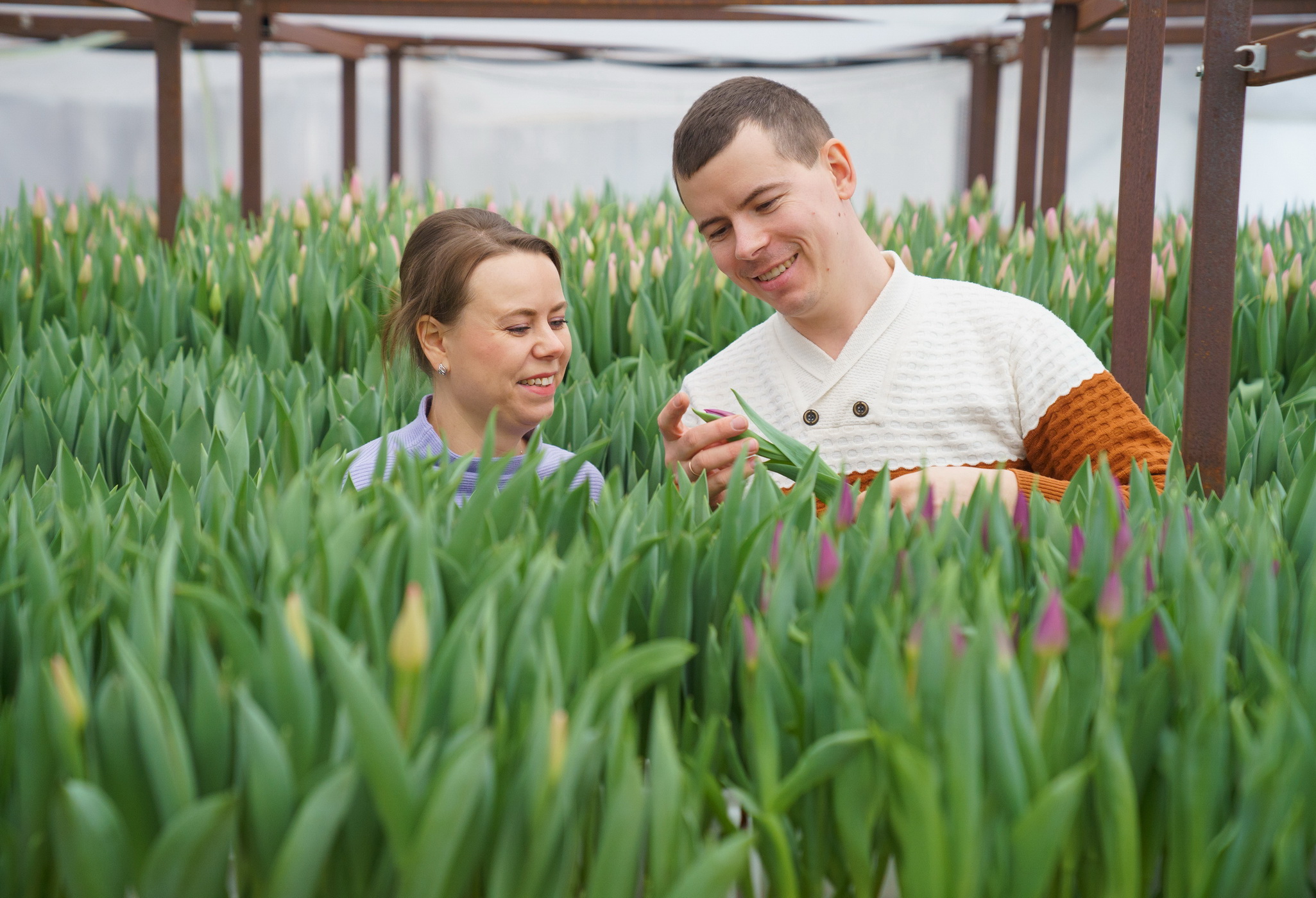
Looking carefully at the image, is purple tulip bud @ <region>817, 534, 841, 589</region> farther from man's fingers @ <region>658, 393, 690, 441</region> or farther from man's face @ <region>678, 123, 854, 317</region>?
man's face @ <region>678, 123, 854, 317</region>

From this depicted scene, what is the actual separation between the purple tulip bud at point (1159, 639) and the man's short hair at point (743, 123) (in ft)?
3.10

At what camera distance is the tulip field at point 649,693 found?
67 cm

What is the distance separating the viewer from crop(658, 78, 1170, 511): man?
159 centimetres

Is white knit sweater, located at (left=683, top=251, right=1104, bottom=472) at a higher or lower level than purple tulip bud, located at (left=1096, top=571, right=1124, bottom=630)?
higher

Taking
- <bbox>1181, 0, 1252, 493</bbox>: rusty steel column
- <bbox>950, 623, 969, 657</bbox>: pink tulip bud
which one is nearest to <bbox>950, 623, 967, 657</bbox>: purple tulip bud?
<bbox>950, 623, 969, 657</bbox>: pink tulip bud

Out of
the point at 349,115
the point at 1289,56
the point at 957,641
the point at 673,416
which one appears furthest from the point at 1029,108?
the point at 957,641

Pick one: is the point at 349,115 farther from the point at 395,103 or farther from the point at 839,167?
the point at 839,167

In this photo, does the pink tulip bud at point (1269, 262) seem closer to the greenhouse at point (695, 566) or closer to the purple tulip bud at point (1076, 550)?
the greenhouse at point (695, 566)

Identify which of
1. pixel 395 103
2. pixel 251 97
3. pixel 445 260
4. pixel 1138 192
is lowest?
pixel 445 260

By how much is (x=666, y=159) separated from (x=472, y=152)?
1321 mm

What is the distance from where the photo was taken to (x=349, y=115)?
590 cm

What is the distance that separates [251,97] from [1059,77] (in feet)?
8.59

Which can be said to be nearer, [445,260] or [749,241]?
[749,241]

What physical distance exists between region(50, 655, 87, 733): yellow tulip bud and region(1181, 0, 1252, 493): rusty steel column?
1.21 meters
